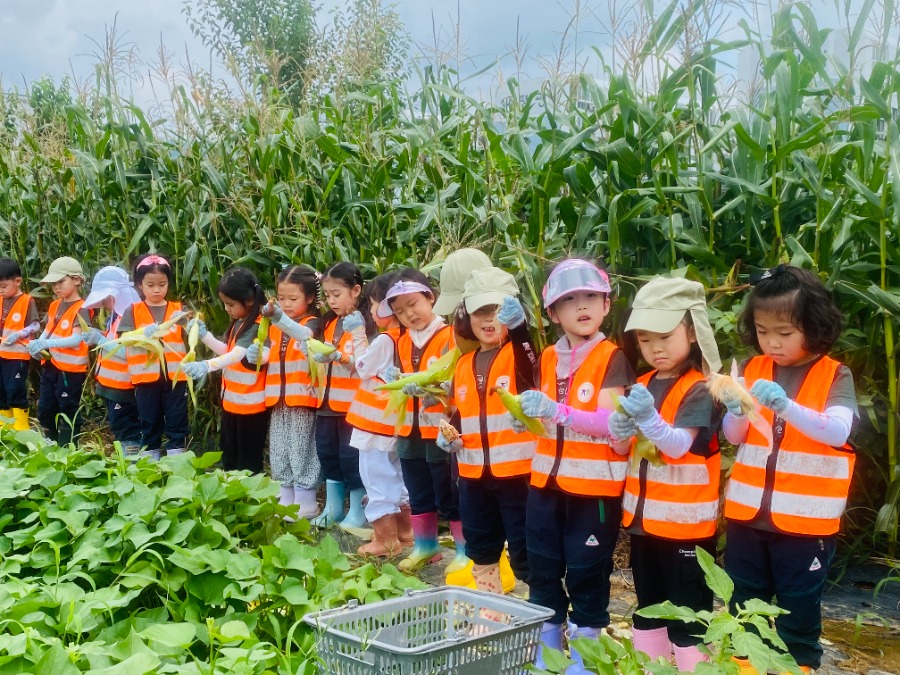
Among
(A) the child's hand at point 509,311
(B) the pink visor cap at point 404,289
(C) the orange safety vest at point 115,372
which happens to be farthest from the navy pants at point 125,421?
(A) the child's hand at point 509,311

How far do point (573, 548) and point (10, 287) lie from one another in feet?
20.6

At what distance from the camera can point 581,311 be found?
3.34 metres

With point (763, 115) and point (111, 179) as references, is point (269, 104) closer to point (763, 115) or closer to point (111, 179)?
point (111, 179)

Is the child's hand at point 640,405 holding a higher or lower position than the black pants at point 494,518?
higher

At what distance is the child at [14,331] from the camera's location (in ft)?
25.5

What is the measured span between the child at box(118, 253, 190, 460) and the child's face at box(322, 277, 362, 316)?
1665 mm

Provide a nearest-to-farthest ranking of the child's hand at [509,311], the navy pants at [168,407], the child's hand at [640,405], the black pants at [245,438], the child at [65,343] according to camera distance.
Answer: the child's hand at [640,405], the child's hand at [509,311], the black pants at [245,438], the navy pants at [168,407], the child at [65,343]

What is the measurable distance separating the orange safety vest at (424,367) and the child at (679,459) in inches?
56.5

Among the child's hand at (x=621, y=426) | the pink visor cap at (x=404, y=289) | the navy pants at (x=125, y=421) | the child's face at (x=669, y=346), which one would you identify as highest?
the pink visor cap at (x=404, y=289)

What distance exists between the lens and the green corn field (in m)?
3.77

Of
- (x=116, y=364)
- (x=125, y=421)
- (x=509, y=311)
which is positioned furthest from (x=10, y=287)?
(x=509, y=311)

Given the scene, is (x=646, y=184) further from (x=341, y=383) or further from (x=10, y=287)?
(x=10, y=287)

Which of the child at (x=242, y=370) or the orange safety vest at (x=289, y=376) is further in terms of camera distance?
the child at (x=242, y=370)

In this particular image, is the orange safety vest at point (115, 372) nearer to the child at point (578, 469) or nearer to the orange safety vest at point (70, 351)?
the orange safety vest at point (70, 351)
